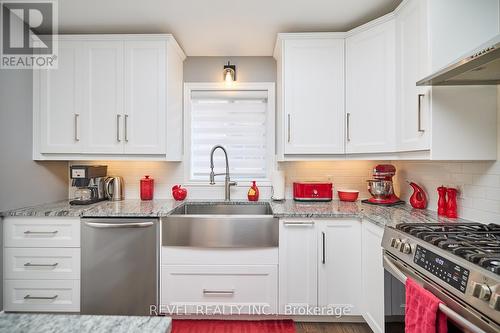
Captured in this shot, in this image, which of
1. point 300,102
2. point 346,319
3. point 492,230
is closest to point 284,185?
point 300,102

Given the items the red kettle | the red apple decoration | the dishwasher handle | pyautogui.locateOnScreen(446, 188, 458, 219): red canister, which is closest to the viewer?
pyautogui.locateOnScreen(446, 188, 458, 219): red canister

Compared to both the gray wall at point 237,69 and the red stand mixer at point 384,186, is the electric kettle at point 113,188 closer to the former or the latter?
the gray wall at point 237,69

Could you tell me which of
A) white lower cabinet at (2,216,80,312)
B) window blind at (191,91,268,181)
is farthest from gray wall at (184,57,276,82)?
white lower cabinet at (2,216,80,312)

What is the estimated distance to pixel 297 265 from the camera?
1.94m

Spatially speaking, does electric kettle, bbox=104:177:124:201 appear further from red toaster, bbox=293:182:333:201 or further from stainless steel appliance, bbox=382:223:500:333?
stainless steel appliance, bbox=382:223:500:333

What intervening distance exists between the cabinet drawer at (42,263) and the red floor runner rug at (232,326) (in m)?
0.84

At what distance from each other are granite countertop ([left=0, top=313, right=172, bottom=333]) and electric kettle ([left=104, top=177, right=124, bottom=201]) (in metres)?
2.02

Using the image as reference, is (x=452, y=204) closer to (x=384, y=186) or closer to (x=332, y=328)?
(x=384, y=186)

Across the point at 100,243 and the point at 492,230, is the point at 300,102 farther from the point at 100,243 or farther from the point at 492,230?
the point at 100,243

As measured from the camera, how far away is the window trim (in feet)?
8.71

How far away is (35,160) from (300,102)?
7.42ft

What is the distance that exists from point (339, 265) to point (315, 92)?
136 centimetres

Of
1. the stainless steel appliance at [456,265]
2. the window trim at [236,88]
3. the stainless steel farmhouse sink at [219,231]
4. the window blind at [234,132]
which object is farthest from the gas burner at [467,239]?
the window blind at [234,132]

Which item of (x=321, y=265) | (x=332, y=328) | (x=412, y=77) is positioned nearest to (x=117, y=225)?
(x=321, y=265)
